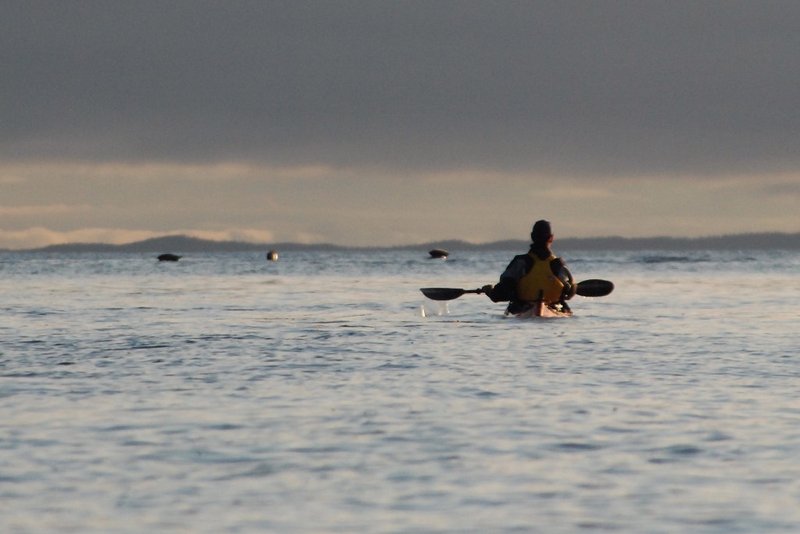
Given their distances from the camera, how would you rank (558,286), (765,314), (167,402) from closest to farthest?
(167,402) → (558,286) → (765,314)

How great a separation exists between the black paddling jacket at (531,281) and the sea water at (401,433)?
240 cm

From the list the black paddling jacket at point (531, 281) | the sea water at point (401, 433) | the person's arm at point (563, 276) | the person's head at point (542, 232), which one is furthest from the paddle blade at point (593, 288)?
the sea water at point (401, 433)

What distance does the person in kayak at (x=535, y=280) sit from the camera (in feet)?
86.0

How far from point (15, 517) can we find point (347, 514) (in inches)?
86.2

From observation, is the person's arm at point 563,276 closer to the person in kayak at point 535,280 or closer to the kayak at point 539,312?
the person in kayak at point 535,280

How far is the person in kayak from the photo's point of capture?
26203mm

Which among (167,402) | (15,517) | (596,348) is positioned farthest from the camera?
(596,348)

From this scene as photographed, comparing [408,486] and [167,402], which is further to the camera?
[167,402]

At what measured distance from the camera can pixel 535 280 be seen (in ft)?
87.4

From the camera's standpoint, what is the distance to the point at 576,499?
28.8 ft

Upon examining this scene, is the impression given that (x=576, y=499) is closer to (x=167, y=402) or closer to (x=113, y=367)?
(x=167, y=402)

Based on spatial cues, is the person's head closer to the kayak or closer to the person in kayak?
the person in kayak

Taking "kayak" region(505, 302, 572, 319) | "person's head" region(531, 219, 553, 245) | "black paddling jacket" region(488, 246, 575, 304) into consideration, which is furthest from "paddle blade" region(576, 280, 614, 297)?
"person's head" region(531, 219, 553, 245)

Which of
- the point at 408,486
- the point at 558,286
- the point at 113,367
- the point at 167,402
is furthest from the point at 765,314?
the point at 408,486
